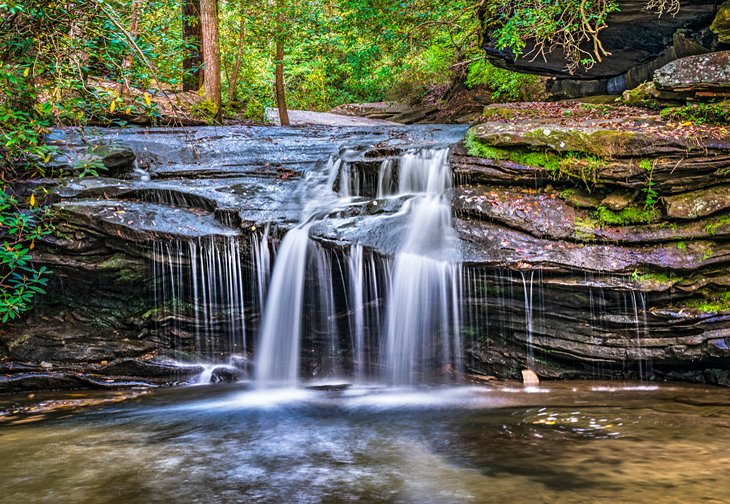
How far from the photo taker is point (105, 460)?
4734mm

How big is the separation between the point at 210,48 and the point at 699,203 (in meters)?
11.6

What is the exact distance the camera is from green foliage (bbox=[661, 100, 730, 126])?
26.0ft

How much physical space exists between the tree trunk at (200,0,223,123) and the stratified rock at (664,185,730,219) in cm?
1073

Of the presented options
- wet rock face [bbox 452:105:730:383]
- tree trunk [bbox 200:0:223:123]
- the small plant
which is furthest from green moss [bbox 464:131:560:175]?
tree trunk [bbox 200:0:223:123]

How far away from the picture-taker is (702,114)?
8078 mm

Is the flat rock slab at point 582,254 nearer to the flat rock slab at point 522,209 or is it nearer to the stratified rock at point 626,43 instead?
the flat rock slab at point 522,209

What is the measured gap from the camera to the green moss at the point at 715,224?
7.04 m

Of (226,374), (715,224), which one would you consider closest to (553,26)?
(715,224)

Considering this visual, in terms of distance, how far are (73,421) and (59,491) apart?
2.33 m

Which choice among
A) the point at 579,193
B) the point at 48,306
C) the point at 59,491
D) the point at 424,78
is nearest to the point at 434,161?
the point at 579,193

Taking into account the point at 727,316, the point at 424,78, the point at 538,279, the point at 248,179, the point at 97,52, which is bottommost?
the point at 727,316

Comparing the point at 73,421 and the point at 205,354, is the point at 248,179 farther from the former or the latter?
the point at 73,421

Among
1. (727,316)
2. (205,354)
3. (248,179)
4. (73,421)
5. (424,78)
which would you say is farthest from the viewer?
(424,78)

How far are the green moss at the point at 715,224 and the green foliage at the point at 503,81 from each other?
28.7 ft
